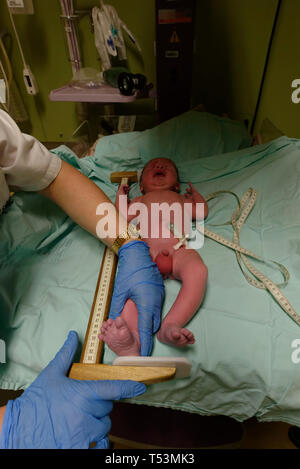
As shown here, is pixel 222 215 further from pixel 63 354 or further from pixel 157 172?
pixel 63 354

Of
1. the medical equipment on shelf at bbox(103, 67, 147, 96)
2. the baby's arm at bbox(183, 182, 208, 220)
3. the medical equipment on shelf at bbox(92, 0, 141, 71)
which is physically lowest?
the baby's arm at bbox(183, 182, 208, 220)

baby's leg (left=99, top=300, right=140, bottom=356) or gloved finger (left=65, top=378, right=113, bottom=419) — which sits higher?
baby's leg (left=99, top=300, right=140, bottom=356)

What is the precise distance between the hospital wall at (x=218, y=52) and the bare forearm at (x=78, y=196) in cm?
133

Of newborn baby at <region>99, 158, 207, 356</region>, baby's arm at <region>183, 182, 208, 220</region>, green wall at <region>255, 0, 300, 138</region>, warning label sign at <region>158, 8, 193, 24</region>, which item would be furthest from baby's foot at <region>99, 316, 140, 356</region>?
green wall at <region>255, 0, 300, 138</region>

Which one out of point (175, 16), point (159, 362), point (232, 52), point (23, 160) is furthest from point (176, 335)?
point (232, 52)

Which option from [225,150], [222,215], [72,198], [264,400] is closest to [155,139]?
[225,150]

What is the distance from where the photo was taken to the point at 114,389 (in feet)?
2.22

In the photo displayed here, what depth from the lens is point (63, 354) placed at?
0.75 meters

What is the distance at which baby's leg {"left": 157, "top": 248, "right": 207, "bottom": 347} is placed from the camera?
2.43 feet

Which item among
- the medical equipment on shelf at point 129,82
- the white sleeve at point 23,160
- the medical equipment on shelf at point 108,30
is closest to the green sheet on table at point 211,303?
the white sleeve at point 23,160

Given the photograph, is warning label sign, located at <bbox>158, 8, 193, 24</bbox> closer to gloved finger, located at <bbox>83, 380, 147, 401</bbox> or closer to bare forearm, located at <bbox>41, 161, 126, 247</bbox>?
bare forearm, located at <bbox>41, 161, 126, 247</bbox>

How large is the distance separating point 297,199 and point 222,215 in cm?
35

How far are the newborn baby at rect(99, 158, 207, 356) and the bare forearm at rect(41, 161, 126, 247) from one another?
246 millimetres

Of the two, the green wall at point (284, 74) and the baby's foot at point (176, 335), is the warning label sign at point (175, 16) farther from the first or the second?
the baby's foot at point (176, 335)
